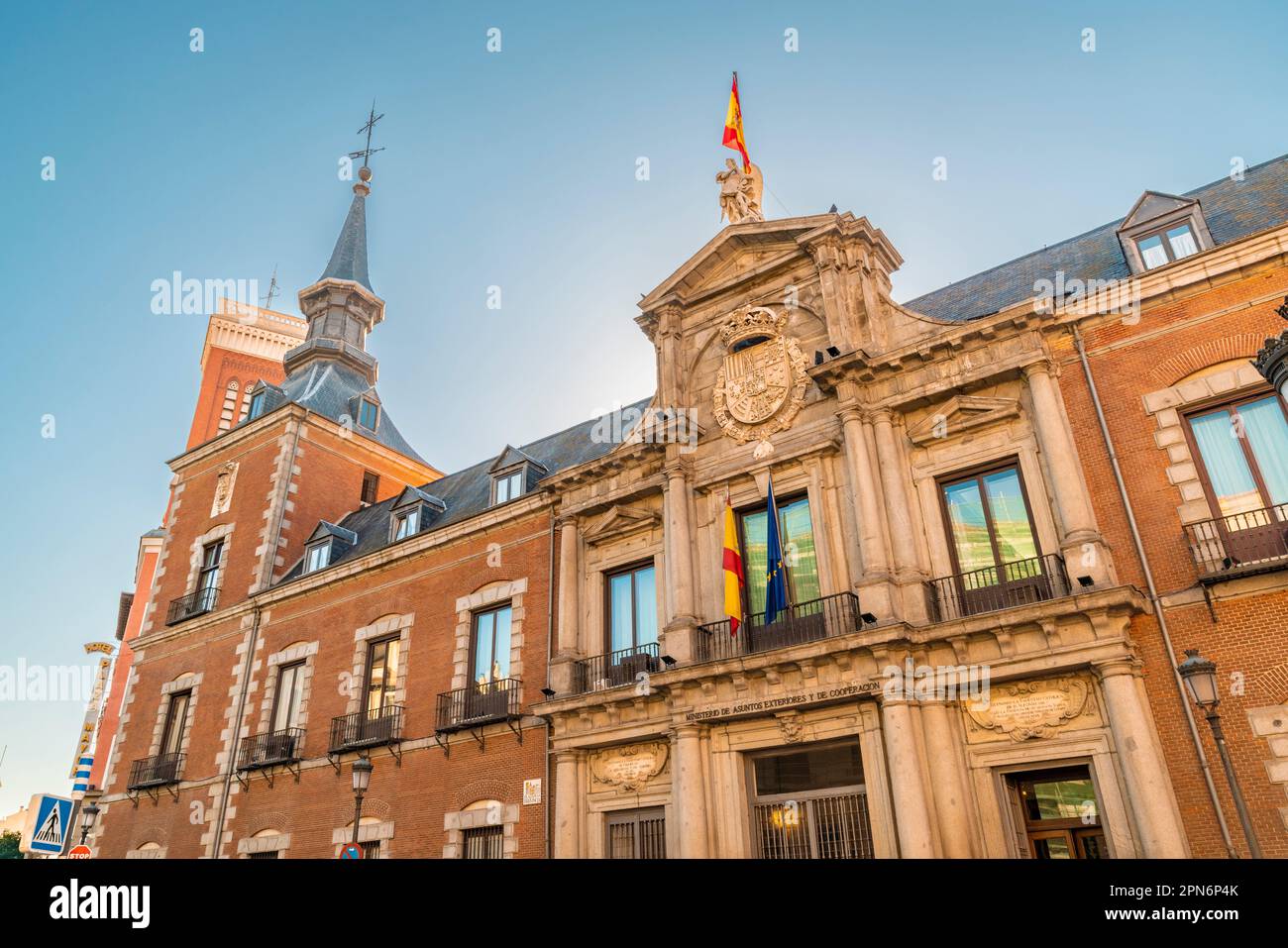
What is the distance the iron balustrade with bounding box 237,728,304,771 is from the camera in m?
24.4

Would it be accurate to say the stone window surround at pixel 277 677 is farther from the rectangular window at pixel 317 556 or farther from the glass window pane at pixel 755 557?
the glass window pane at pixel 755 557

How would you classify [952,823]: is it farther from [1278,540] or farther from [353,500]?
[353,500]

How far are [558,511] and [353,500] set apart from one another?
1471 cm

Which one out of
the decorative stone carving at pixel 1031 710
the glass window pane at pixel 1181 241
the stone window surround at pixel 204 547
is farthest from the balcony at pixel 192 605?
the glass window pane at pixel 1181 241

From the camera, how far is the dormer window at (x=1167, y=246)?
1600 cm

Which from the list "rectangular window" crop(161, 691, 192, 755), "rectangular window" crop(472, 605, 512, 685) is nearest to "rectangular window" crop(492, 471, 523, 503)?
"rectangular window" crop(472, 605, 512, 685)

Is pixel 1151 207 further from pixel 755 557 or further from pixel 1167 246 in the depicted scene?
pixel 755 557

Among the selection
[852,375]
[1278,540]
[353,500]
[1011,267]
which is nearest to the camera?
[1278,540]

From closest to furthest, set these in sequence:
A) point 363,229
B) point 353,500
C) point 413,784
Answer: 1. point 413,784
2. point 353,500
3. point 363,229

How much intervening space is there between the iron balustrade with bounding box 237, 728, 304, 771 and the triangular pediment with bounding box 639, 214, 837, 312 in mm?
15463

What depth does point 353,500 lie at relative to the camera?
3334 centimetres

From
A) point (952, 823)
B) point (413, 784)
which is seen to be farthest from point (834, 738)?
point (413, 784)

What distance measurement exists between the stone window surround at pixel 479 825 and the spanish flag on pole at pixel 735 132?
16.5m
